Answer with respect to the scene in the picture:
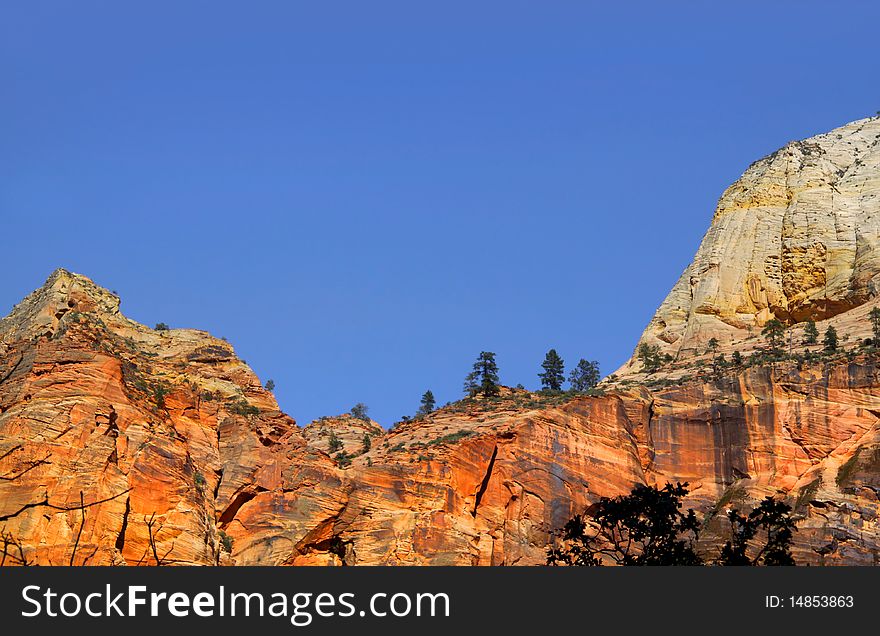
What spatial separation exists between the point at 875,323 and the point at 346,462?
40.4 m

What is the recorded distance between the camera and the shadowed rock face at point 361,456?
84.2m

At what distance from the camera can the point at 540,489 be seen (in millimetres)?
96688

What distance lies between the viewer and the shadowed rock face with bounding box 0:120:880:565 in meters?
84.2

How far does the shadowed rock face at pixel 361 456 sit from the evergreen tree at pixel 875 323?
1.01 m

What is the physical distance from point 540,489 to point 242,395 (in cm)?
2337

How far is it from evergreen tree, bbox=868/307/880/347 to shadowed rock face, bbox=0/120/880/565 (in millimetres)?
1007

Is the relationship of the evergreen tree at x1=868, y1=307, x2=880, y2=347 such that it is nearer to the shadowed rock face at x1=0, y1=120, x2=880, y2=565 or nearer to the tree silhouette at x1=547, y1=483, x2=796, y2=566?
the shadowed rock face at x1=0, y1=120, x2=880, y2=565

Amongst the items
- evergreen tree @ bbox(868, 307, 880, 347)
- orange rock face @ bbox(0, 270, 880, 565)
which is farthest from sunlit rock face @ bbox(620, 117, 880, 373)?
orange rock face @ bbox(0, 270, 880, 565)

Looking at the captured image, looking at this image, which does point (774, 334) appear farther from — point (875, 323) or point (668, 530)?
point (668, 530)

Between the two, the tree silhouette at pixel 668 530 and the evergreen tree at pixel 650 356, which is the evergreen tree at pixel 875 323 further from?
the tree silhouette at pixel 668 530

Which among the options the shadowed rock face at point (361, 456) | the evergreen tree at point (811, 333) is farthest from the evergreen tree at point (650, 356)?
the evergreen tree at point (811, 333)
